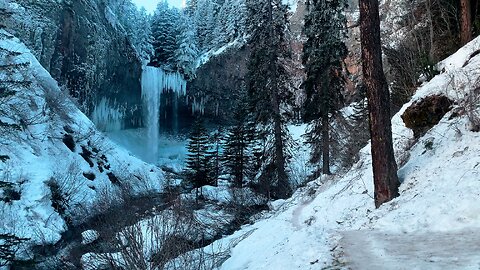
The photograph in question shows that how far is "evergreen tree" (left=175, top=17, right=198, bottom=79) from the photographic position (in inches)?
1903

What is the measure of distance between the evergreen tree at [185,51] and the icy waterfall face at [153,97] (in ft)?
7.37

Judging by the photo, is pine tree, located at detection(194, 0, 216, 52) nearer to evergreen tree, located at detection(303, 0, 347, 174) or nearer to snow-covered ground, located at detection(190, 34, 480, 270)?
evergreen tree, located at detection(303, 0, 347, 174)

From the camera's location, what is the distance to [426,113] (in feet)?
27.1

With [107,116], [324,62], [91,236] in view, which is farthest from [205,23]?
[91,236]

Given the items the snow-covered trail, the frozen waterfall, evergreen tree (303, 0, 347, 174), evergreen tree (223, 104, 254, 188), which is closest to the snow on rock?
the snow-covered trail

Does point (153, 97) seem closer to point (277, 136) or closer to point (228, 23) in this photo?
point (228, 23)

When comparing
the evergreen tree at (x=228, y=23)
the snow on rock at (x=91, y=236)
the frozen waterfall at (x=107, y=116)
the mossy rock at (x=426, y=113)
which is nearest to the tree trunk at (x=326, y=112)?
the mossy rock at (x=426, y=113)

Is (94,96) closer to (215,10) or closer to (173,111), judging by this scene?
(173,111)

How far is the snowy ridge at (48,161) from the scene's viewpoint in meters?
16.2

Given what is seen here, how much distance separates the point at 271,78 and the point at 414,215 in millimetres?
16692

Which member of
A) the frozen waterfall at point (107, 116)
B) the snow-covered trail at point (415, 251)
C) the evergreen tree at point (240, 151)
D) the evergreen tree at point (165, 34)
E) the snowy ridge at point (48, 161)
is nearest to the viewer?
the snow-covered trail at point (415, 251)

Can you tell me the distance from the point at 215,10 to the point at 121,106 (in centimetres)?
2185

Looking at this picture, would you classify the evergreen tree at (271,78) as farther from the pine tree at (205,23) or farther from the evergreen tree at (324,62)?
the pine tree at (205,23)

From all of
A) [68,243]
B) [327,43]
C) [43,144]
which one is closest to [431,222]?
[68,243]
